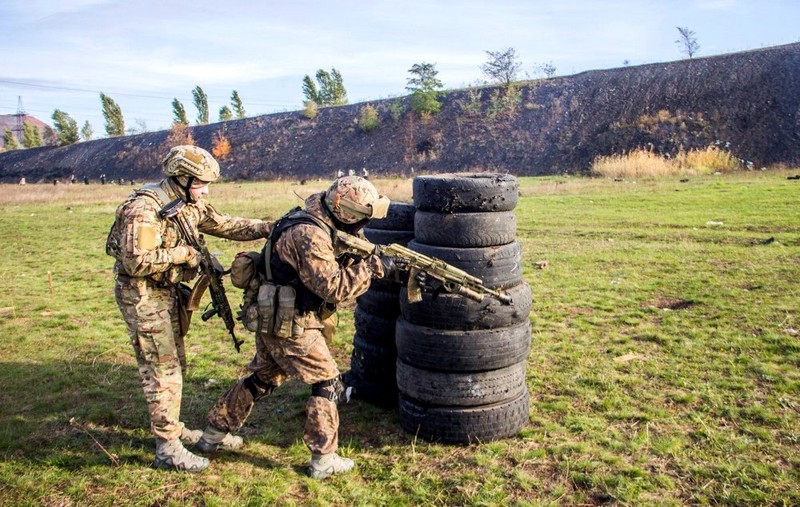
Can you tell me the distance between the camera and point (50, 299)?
10.9 m

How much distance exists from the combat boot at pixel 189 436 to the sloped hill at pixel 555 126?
121ft

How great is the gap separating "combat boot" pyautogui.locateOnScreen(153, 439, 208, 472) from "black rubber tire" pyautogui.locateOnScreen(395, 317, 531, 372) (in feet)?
6.14

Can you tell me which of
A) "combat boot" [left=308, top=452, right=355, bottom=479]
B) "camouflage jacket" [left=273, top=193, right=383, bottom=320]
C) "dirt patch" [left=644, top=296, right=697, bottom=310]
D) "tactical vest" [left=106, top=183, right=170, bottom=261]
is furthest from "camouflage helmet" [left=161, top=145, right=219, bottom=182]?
"dirt patch" [left=644, top=296, right=697, bottom=310]

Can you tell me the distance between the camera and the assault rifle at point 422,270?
4.83 metres

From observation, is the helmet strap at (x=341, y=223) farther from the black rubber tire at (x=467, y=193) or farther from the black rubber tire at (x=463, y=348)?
the black rubber tire at (x=463, y=348)

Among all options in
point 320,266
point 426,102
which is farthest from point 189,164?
point 426,102

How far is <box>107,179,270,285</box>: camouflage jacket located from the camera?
4711 mm

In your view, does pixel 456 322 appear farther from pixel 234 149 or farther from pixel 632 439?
pixel 234 149

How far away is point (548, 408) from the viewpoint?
591cm

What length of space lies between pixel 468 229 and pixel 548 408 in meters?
2.07

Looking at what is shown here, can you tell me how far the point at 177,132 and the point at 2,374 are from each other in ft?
228

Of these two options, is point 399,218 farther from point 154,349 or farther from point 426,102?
point 426,102

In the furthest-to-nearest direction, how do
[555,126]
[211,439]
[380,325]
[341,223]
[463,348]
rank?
[555,126], [380,325], [211,439], [463,348], [341,223]

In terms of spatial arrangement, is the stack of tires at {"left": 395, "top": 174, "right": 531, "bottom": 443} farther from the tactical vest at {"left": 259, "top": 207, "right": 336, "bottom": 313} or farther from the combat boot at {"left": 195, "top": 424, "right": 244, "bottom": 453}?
the combat boot at {"left": 195, "top": 424, "right": 244, "bottom": 453}
